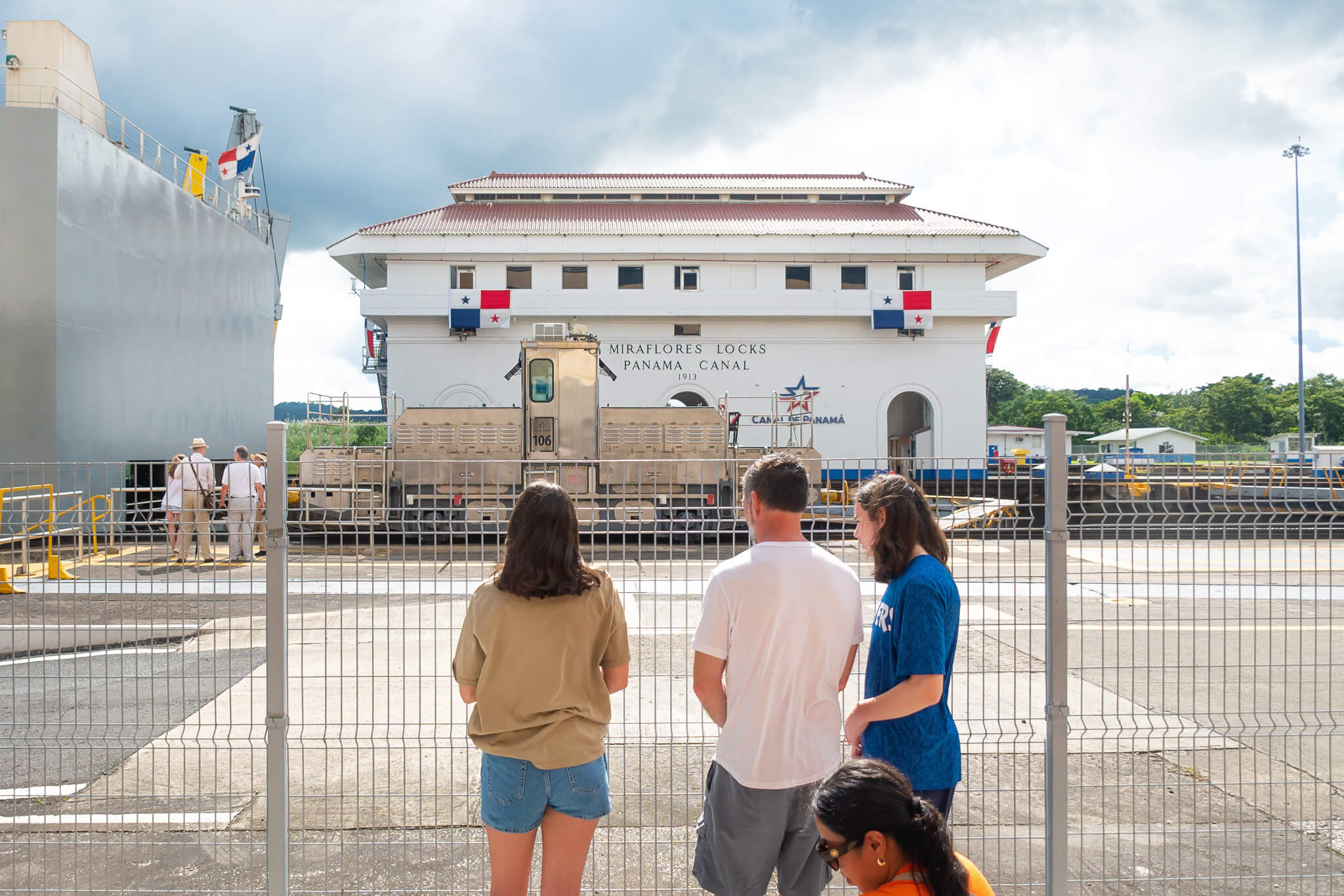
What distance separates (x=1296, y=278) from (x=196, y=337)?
174 ft

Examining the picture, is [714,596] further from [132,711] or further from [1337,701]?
[1337,701]

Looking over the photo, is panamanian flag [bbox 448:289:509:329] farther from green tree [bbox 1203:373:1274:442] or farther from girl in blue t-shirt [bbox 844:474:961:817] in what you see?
green tree [bbox 1203:373:1274:442]

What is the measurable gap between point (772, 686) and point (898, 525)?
0.70 metres

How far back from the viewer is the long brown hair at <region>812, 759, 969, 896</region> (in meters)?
2.00

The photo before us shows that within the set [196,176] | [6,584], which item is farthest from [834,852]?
[196,176]

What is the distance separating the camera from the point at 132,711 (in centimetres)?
648

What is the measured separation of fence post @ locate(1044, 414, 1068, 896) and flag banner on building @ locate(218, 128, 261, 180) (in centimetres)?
3615

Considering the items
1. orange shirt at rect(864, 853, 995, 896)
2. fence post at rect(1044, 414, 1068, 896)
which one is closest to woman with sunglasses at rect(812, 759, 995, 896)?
orange shirt at rect(864, 853, 995, 896)

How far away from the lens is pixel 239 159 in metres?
35.6

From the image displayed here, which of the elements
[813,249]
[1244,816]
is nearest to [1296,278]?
[813,249]

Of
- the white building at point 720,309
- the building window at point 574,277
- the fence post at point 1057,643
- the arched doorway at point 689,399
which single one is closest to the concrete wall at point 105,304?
the white building at point 720,309

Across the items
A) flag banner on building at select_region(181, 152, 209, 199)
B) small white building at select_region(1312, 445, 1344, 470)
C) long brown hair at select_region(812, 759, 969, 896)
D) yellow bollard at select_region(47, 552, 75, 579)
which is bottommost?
long brown hair at select_region(812, 759, 969, 896)

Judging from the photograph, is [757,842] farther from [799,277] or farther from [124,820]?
[799,277]

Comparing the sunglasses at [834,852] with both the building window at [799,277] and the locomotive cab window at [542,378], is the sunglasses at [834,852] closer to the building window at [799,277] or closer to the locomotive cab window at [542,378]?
the locomotive cab window at [542,378]
